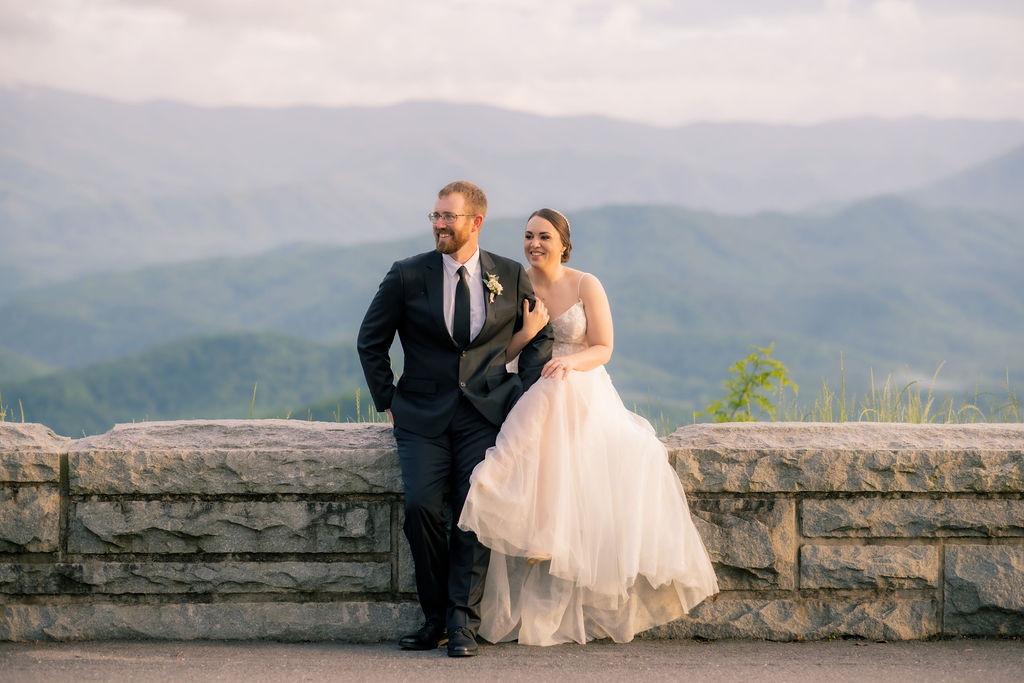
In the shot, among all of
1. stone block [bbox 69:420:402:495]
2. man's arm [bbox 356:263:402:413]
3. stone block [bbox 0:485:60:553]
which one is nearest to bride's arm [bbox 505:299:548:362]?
man's arm [bbox 356:263:402:413]

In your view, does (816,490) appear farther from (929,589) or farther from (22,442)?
(22,442)

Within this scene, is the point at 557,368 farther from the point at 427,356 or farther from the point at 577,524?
the point at 577,524

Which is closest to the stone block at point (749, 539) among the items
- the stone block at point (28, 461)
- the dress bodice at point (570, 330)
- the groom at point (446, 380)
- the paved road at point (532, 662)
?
the paved road at point (532, 662)

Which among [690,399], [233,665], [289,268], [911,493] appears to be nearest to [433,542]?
Result: [233,665]

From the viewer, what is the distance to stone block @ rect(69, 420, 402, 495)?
412cm

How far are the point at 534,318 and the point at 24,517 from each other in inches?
90.2

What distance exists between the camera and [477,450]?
13.6 feet

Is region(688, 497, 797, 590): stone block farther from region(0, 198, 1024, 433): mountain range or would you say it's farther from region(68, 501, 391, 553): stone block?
region(0, 198, 1024, 433): mountain range

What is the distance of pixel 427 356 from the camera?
4246 mm

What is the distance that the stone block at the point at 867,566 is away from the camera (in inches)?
167

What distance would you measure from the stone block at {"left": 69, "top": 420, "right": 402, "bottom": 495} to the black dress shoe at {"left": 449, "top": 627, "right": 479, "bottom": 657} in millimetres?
634

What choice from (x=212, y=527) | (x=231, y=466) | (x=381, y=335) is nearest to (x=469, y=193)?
(x=381, y=335)

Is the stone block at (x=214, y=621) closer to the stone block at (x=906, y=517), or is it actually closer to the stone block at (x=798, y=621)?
the stone block at (x=798, y=621)

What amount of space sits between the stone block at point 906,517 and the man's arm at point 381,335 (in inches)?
73.7
